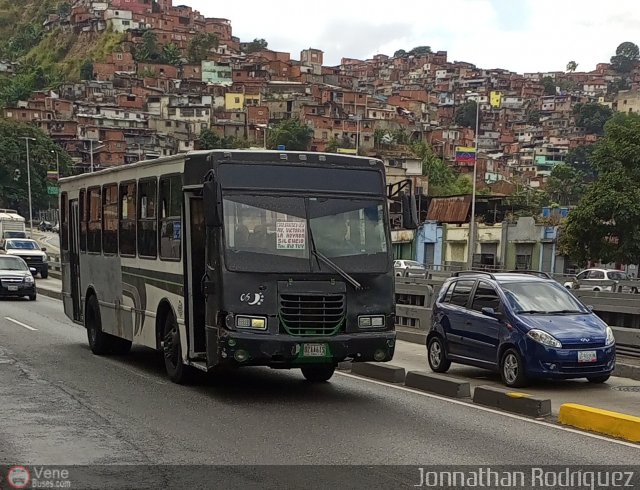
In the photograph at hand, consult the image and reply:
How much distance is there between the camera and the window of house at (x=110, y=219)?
49.4 ft

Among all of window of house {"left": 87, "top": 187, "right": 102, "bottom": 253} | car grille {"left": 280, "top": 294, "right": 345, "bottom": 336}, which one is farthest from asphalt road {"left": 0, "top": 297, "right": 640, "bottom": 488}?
window of house {"left": 87, "top": 187, "right": 102, "bottom": 253}

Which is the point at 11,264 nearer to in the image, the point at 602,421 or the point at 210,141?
the point at 602,421

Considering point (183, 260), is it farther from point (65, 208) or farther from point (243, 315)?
point (65, 208)

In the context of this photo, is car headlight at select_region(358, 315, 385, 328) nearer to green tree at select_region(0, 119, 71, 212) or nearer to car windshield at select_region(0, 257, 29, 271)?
car windshield at select_region(0, 257, 29, 271)

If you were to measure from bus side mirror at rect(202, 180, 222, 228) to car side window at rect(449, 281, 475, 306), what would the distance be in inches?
218

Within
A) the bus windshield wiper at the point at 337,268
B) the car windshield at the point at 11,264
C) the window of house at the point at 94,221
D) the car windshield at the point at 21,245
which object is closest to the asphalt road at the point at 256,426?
the bus windshield wiper at the point at 337,268

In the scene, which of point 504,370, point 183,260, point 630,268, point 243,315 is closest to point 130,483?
point 243,315

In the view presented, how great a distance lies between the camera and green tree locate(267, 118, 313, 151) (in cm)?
12625

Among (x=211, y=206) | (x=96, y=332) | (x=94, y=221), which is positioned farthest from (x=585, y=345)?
(x=94, y=221)

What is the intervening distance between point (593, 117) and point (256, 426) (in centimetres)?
18431

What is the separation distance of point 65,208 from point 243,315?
885 cm

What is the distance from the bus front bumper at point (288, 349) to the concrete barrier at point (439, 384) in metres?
1.74

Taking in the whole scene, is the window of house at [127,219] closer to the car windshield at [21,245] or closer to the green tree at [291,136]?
the car windshield at [21,245]

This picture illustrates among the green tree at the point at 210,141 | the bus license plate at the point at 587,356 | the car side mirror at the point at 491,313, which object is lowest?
the green tree at the point at 210,141
